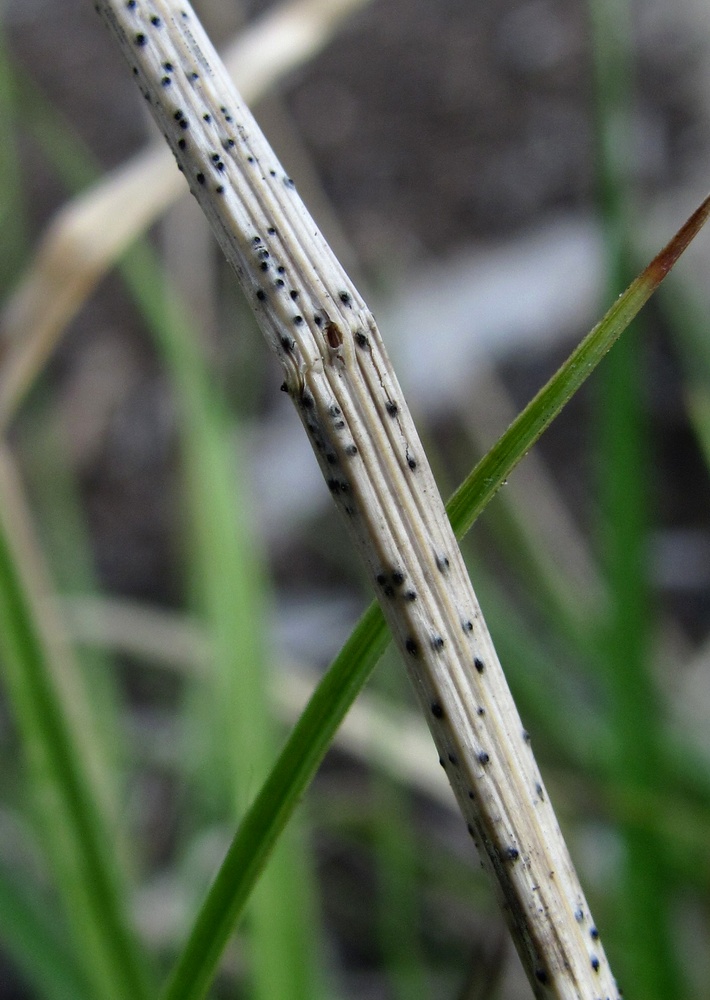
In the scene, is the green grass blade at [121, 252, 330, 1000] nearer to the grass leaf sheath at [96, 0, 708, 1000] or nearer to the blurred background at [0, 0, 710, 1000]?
the blurred background at [0, 0, 710, 1000]

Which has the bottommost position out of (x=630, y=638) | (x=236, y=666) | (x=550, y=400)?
(x=550, y=400)

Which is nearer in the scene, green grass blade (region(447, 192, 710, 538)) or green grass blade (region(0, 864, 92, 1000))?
green grass blade (region(447, 192, 710, 538))

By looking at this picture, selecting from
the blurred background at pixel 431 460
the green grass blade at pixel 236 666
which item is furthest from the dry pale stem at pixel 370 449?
the green grass blade at pixel 236 666

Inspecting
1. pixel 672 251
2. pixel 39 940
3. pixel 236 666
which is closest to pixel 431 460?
pixel 236 666

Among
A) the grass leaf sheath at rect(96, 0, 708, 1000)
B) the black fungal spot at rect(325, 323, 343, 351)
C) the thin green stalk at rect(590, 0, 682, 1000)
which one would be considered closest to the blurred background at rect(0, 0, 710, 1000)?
the thin green stalk at rect(590, 0, 682, 1000)

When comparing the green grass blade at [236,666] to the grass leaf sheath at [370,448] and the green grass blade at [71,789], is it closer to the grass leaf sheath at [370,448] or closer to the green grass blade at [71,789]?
the green grass blade at [71,789]

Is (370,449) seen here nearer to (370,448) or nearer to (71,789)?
(370,448)
